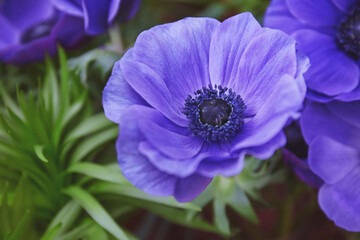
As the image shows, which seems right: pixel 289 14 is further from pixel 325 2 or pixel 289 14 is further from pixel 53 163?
pixel 53 163

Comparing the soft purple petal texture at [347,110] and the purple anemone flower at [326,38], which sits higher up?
the purple anemone flower at [326,38]

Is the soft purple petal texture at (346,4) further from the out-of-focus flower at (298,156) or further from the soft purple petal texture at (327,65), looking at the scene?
the out-of-focus flower at (298,156)

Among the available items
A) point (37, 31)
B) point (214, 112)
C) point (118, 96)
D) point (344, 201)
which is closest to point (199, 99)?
point (214, 112)

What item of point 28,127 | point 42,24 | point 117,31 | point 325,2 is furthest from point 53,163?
point 325,2

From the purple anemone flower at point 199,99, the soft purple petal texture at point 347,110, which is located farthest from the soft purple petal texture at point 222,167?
the soft purple petal texture at point 347,110

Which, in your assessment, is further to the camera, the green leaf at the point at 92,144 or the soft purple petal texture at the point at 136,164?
the green leaf at the point at 92,144

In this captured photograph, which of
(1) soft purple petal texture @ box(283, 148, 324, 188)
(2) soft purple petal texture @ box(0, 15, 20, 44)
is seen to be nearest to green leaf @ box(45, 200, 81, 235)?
(1) soft purple petal texture @ box(283, 148, 324, 188)
